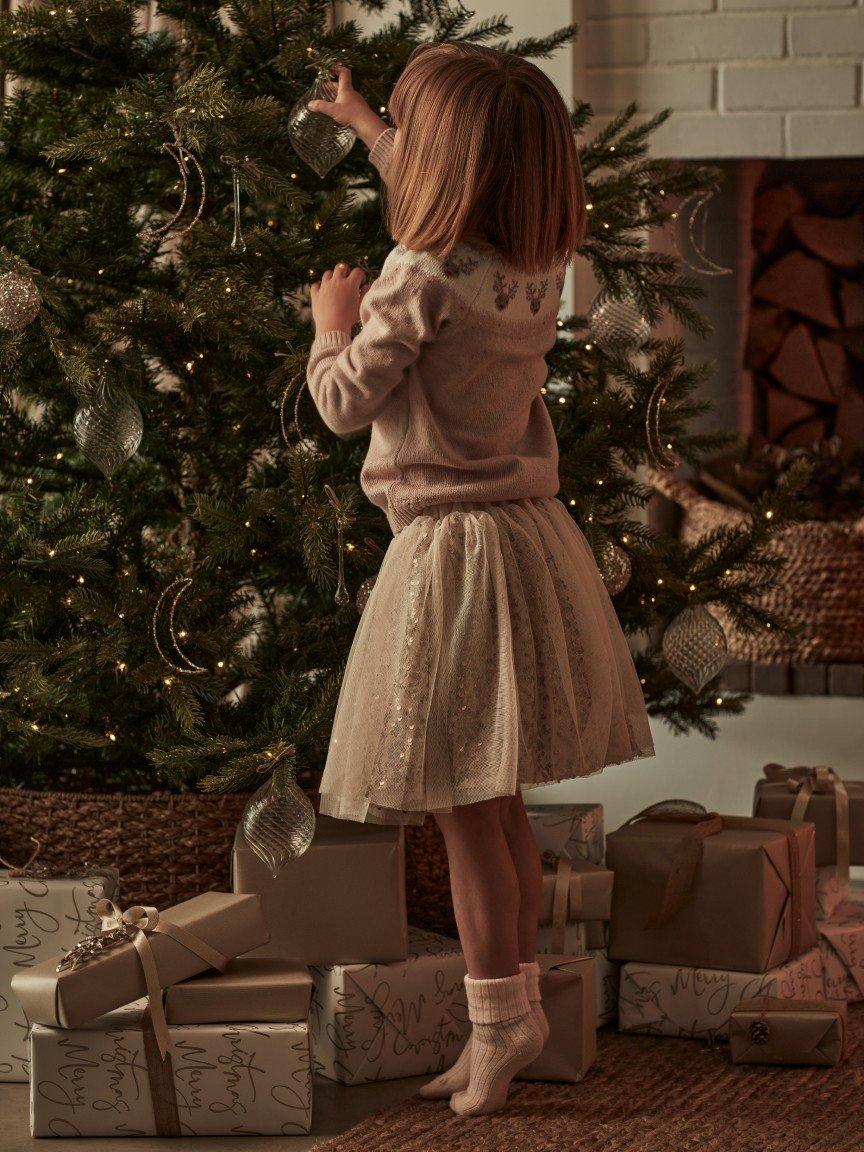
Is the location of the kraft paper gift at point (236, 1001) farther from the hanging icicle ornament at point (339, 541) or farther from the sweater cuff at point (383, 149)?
the sweater cuff at point (383, 149)

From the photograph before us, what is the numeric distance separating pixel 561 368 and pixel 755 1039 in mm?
927

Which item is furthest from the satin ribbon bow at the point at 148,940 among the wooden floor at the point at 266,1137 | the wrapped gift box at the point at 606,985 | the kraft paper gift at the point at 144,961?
→ the wrapped gift box at the point at 606,985

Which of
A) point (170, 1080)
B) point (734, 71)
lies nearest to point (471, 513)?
point (170, 1080)

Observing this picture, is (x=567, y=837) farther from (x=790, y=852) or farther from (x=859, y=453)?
(x=859, y=453)

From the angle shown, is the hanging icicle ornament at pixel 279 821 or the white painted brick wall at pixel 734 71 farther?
the white painted brick wall at pixel 734 71

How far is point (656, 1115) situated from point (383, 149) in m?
1.15

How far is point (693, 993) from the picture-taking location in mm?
1930

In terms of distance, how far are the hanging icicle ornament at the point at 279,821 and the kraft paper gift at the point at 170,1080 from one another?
194 millimetres

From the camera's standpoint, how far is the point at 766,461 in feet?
10.1

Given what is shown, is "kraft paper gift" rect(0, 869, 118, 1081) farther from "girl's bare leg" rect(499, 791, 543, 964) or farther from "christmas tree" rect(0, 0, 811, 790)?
"girl's bare leg" rect(499, 791, 543, 964)

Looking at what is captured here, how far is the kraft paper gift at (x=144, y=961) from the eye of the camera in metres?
1.58

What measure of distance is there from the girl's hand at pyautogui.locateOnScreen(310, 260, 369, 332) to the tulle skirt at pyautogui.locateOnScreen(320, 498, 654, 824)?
0.76 feet

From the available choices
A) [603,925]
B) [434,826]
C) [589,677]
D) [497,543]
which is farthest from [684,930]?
[497,543]

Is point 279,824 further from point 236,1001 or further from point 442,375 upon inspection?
point 442,375
